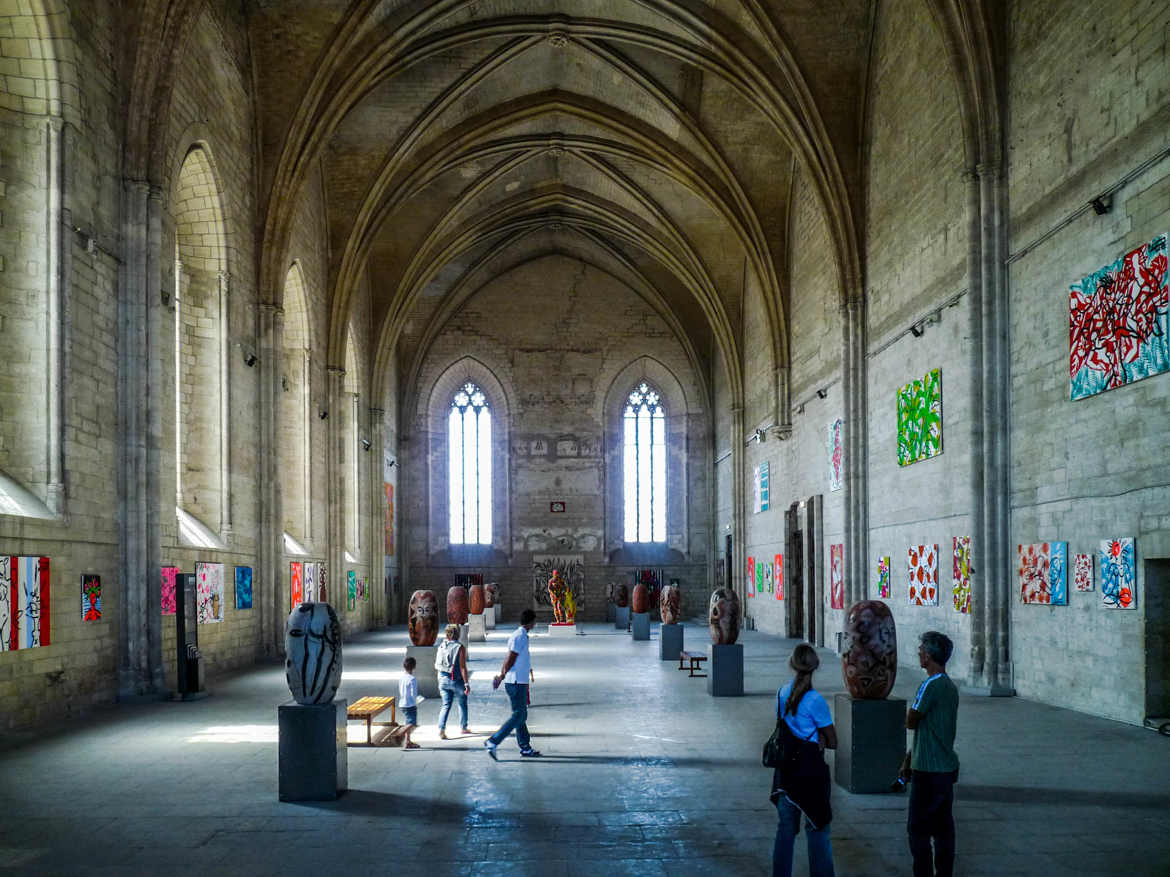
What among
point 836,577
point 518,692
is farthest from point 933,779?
point 836,577

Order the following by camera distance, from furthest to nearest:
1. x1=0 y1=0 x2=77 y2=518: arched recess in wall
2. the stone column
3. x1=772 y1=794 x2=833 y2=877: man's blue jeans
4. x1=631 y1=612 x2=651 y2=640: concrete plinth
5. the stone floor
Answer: x1=631 y1=612 x2=651 y2=640: concrete plinth → the stone column → x1=0 y1=0 x2=77 y2=518: arched recess in wall → the stone floor → x1=772 y1=794 x2=833 y2=877: man's blue jeans

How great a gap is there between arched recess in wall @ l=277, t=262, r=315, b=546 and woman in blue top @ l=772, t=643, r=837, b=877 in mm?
20321

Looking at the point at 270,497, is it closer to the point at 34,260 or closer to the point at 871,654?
the point at 34,260

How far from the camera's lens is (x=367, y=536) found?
32344mm

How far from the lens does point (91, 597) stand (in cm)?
1341

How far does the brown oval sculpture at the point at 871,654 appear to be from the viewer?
8523 mm

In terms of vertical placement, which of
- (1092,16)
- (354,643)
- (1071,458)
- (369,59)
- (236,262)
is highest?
(369,59)

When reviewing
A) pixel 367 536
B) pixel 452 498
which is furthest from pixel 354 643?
pixel 452 498

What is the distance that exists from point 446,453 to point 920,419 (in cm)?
2343

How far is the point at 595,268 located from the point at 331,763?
31.4 metres

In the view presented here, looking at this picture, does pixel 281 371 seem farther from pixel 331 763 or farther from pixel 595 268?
pixel 595 268

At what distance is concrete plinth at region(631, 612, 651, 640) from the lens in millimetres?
27297

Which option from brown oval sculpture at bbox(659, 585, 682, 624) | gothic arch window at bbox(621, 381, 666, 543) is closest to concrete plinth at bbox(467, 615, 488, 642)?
brown oval sculpture at bbox(659, 585, 682, 624)

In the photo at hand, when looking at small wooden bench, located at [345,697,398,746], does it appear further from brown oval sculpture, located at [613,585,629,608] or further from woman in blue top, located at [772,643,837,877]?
brown oval sculpture, located at [613,585,629,608]
